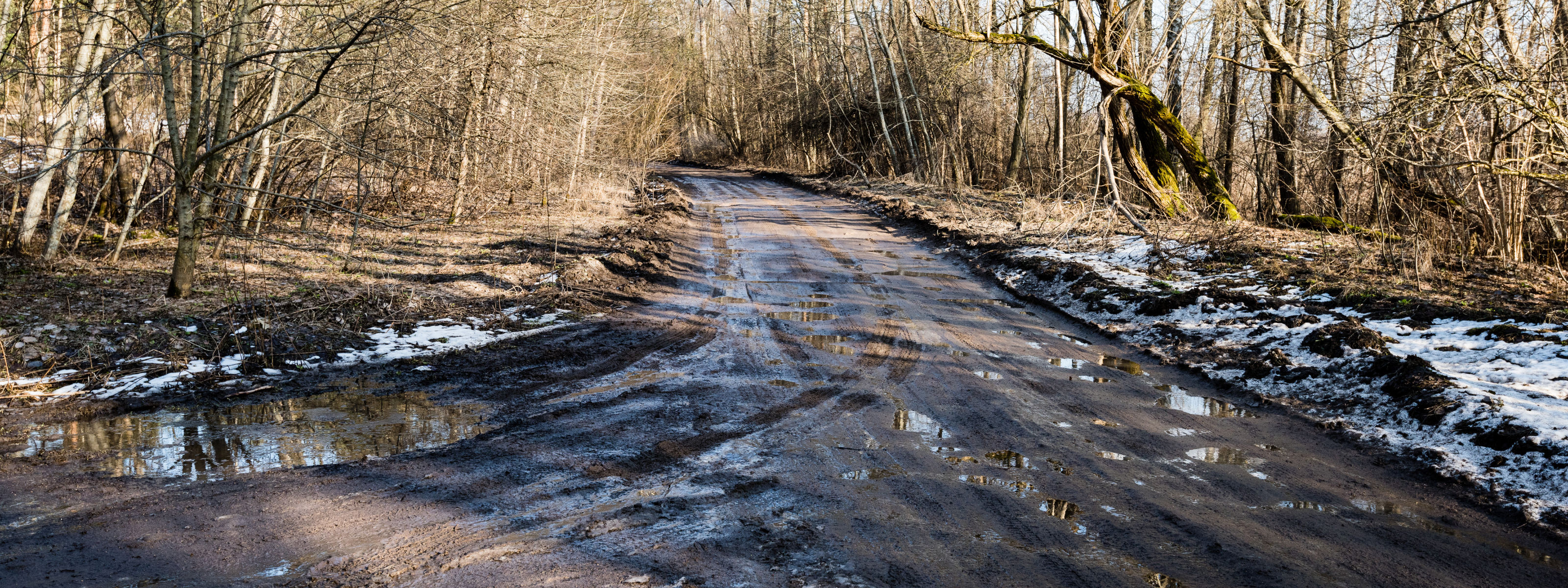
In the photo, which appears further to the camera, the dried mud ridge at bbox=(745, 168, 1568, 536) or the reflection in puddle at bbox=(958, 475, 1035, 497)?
the dried mud ridge at bbox=(745, 168, 1568, 536)

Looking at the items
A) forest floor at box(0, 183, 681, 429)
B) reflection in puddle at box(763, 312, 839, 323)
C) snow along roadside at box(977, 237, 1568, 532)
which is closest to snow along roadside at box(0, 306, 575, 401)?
forest floor at box(0, 183, 681, 429)

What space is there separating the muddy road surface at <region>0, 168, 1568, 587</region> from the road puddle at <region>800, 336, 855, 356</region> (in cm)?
13

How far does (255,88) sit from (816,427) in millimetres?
11100

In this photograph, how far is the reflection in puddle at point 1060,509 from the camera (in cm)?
425

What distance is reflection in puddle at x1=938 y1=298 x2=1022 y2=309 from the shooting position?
10.0 m

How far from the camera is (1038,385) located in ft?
21.8

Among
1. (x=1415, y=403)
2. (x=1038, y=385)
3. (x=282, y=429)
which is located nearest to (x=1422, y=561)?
(x=1415, y=403)

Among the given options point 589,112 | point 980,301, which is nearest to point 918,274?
point 980,301

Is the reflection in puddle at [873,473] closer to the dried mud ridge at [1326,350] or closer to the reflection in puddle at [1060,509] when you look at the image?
the reflection in puddle at [1060,509]

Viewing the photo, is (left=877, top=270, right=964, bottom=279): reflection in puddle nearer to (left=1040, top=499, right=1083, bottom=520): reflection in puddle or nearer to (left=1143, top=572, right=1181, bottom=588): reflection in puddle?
(left=1040, top=499, right=1083, bottom=520): reflection in puddle

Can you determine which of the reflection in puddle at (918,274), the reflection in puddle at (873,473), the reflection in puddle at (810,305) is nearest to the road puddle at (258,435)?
the reflection in puddle at (873,473)

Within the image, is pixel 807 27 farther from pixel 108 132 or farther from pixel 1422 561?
pixel 1422 561

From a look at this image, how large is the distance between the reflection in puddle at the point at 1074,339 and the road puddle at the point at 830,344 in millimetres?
2153

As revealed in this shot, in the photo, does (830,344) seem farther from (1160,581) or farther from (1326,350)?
(1160,581)
